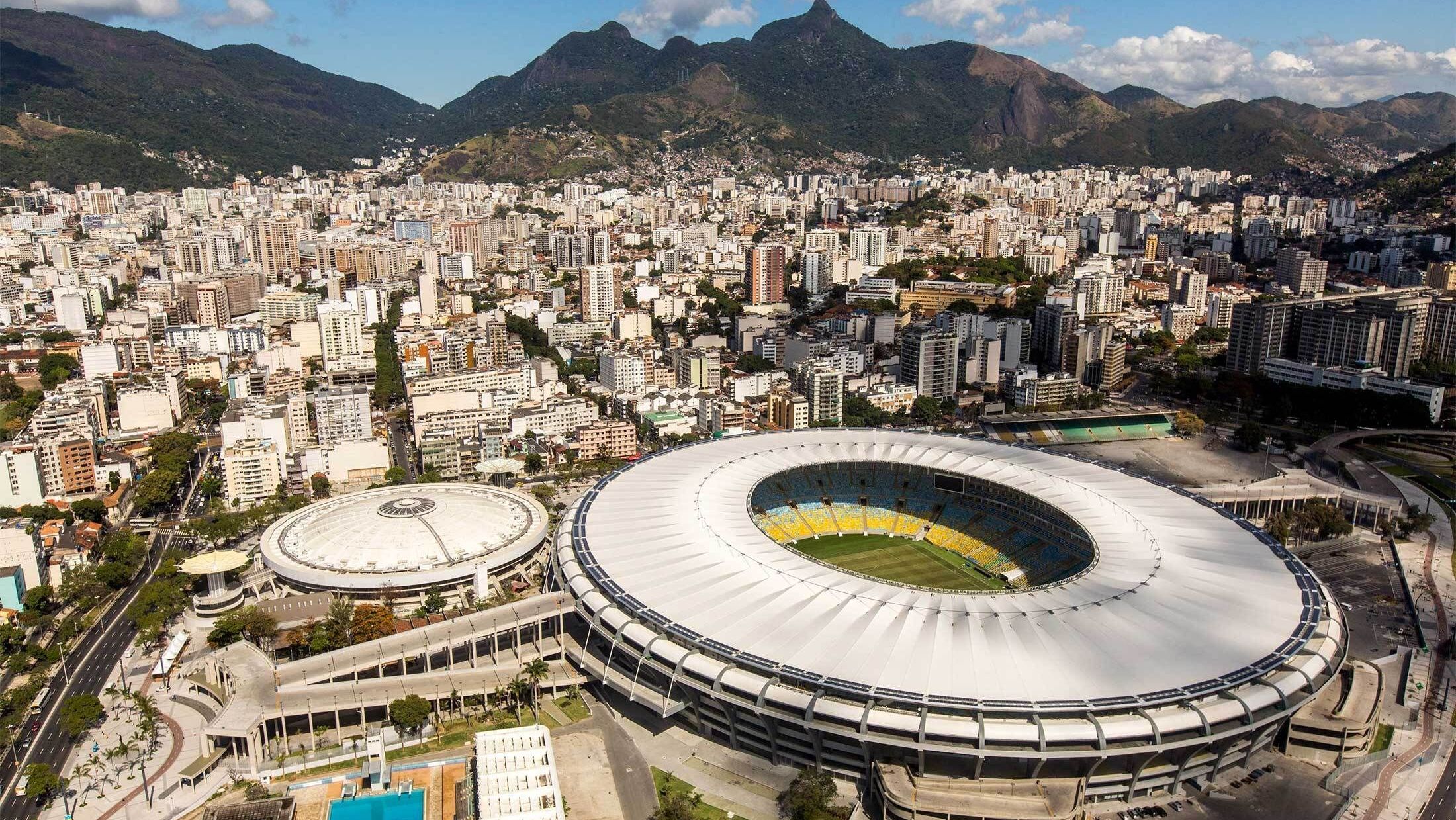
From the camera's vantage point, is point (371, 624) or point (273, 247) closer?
point (371, 624)

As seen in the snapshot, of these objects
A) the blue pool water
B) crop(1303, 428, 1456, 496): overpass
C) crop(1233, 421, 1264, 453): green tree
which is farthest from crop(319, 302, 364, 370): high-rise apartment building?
crop(1303, 428, 1456, 496): overpass

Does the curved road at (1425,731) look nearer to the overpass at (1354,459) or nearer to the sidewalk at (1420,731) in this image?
the sidewalk at (1420,731)

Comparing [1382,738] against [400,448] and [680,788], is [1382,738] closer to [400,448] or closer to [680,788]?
[680,788]

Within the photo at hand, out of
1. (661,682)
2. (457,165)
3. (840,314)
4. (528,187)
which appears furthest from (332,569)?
(457,165)

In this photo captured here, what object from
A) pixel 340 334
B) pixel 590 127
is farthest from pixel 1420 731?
pixel 590 127

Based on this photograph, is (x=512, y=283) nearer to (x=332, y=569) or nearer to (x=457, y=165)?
(x=332, y=569)

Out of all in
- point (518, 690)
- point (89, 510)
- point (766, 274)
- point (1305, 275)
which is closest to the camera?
point (518, 690)

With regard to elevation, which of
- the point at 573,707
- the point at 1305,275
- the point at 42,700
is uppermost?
the point at 1305,275

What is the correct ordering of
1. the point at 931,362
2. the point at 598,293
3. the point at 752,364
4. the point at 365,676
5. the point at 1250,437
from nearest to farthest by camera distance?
the point at 365,676 < the point at 1250,437 < the point at 931,362 < the point at 752,364 < the point at 598,293

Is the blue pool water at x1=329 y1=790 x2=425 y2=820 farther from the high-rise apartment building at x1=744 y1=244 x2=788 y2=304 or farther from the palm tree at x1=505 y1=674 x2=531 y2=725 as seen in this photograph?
the high-rise apartment building at x1=744 y1=244 x2=788 y2=304
